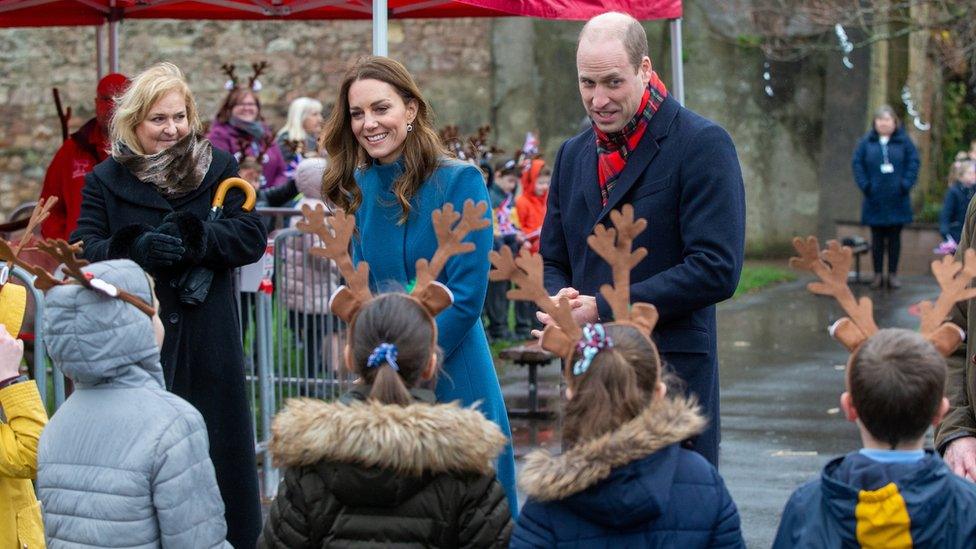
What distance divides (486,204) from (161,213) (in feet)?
5.24

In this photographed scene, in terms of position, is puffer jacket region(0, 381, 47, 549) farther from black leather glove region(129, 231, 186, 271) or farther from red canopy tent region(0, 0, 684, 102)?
red canopy tent region(0, 0, 684, 102)

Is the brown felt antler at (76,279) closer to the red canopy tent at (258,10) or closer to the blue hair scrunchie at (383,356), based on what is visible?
Result: the blue hair scrunchie at (383,356)

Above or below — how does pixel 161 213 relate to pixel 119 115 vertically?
below

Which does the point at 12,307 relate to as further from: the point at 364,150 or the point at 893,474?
the point at 893,474

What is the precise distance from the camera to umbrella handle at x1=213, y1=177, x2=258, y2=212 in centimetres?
488

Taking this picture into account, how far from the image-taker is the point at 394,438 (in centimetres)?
307

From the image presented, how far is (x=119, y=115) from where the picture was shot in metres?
4.89

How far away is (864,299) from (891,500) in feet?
1.49

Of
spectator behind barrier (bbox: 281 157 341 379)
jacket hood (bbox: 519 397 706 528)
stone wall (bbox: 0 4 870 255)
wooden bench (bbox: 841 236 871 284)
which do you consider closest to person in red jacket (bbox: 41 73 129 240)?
spectator behind barrier (bbox: 281 157 341 379)

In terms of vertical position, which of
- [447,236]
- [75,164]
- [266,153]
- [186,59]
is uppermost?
[186,59]

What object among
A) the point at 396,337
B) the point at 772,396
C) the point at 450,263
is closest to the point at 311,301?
the point at 450,263

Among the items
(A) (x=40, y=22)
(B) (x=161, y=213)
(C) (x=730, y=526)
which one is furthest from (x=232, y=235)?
(A) (x=40, y=22)

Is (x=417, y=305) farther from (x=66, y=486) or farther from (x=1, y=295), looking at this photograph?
(x=1, y=295)

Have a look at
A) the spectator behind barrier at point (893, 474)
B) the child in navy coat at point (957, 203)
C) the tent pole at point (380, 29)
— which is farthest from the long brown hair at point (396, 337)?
the child in navy coat at point (957, 203)
